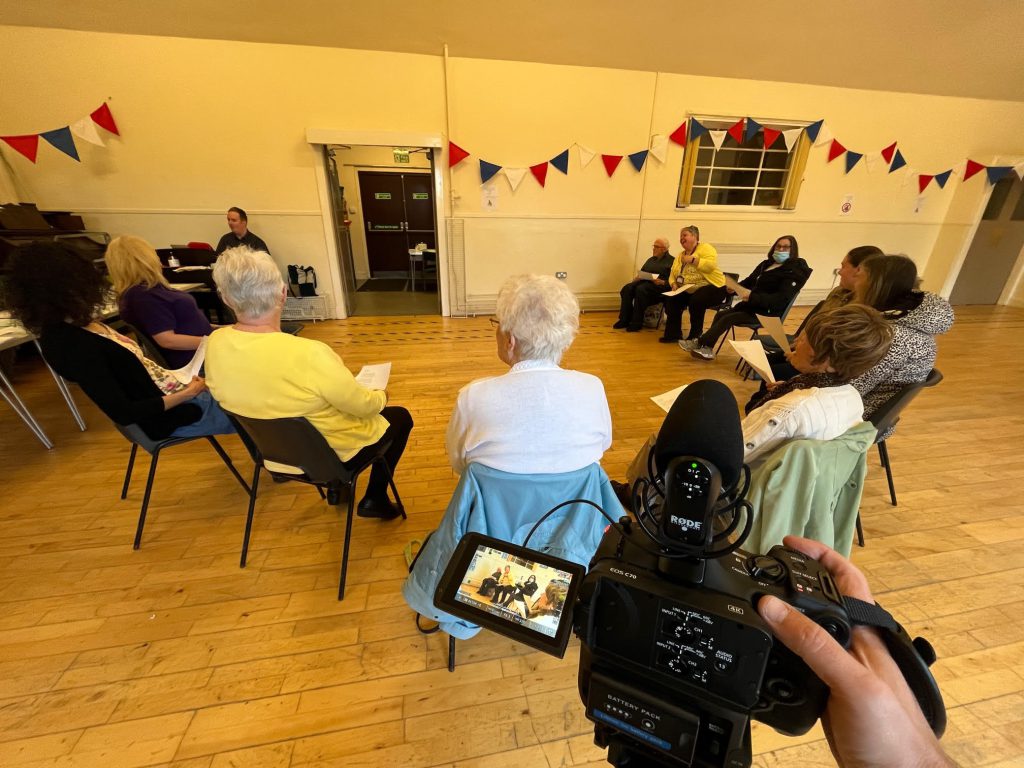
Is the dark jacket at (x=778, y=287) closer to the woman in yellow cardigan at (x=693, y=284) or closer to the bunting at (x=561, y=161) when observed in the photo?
the woman in yellow cardigan at (x=693, y=284)

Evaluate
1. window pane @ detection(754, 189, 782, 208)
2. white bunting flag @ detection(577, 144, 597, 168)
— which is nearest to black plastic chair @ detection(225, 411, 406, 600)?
white bunting flag @ detection(577, 144, 597, 168)

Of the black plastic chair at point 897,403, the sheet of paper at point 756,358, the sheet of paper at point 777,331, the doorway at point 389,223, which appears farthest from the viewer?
the doorway at point 389,223

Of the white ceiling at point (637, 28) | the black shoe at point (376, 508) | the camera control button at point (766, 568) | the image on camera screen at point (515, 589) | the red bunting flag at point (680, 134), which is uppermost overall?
the white ceiling at point (637, 28)

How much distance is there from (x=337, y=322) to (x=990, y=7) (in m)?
7.28

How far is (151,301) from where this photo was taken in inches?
79.6

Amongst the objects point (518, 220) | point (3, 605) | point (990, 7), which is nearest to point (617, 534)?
point (3, 605)

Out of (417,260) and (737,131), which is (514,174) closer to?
(737,131)

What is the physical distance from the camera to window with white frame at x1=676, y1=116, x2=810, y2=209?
5000 mm

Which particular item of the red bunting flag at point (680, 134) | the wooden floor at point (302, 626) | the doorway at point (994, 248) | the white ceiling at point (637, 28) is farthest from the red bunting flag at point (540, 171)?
the doorway at point (994, 248)

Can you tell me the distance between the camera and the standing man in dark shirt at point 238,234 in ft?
13.4

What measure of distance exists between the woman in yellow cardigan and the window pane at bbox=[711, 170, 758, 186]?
165 cm

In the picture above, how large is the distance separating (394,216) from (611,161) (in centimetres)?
379

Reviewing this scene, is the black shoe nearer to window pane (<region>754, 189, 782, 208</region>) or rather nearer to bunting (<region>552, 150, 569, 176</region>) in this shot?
bunting (<region>552, 150, 569, 176</region>)

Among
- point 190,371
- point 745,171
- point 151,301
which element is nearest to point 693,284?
point 745,171
